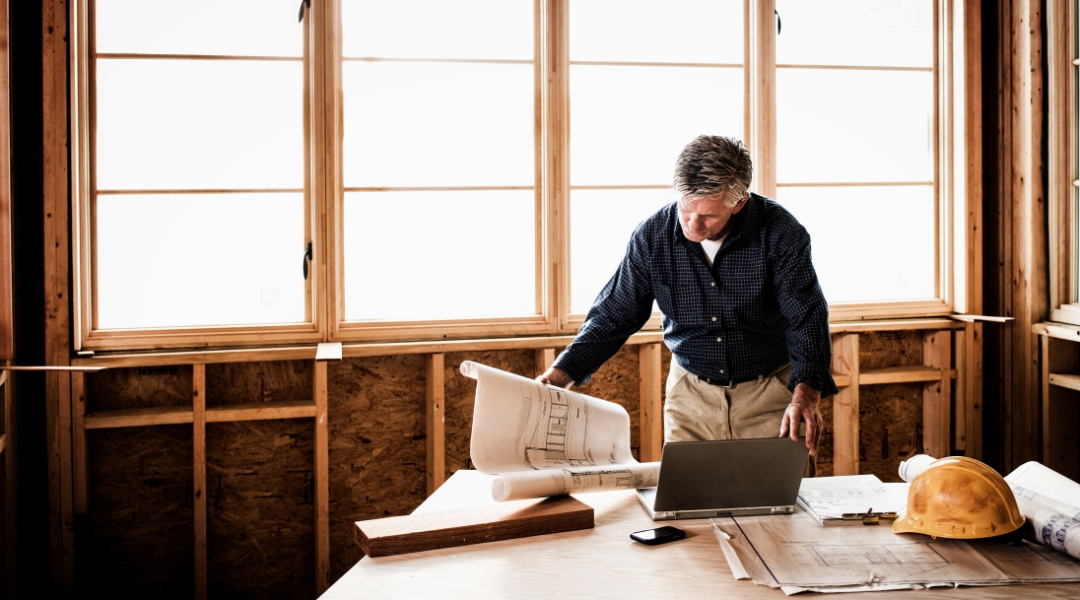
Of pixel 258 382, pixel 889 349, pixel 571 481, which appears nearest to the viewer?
pixel 571 481

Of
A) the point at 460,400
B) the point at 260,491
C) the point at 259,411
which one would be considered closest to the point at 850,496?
the point at 460,400

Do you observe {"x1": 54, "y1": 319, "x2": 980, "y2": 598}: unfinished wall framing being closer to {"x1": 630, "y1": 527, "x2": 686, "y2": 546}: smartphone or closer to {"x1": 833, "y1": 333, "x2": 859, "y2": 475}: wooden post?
{"x1": 833, "y1": 333, "x2": 859, "y2": 475}: wooden post

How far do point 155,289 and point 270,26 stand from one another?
1.11 m

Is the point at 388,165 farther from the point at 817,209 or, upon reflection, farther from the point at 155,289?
the point at 817,209

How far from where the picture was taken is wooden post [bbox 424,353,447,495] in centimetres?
308

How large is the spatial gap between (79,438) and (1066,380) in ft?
12.4

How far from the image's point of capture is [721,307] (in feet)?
7.45

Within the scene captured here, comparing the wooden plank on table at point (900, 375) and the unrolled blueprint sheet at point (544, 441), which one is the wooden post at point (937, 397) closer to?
the wooden plank on table at point (900, 375)

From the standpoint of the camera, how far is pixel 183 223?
119 inches

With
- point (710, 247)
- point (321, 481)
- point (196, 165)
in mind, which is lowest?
point (321, 481)

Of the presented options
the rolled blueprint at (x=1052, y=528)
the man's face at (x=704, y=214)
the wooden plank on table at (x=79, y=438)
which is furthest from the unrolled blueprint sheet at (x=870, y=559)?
the wooden plank on table at (x=79, y=438)

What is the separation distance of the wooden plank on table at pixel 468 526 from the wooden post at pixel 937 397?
2.39 metres

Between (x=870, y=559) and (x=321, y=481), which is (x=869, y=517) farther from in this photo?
(x=321, y=481)

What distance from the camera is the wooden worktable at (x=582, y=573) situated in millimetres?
1388
